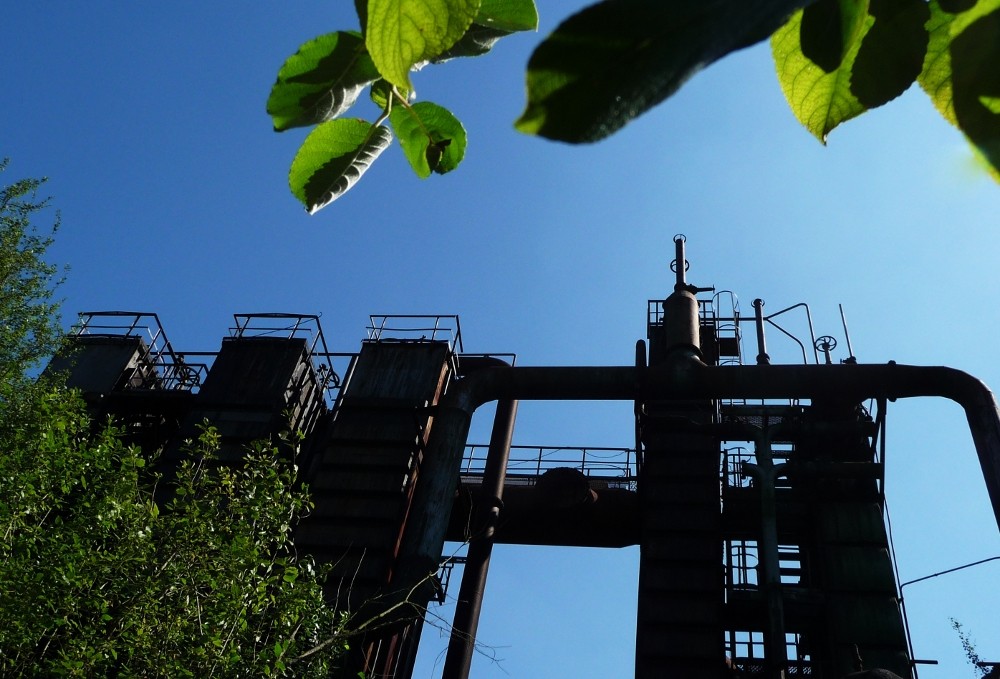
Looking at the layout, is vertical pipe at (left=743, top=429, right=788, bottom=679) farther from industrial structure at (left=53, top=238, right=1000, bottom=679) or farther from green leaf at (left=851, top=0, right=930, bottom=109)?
green leaf at (left=851, top=0, right=930, bottom=109)

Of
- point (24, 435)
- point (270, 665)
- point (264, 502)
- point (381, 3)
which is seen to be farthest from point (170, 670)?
point (381, 3)

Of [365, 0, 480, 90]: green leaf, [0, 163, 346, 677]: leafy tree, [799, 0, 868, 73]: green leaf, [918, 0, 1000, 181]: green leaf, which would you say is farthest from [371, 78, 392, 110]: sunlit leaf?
[0, 163, 346, 677]: leafy tree

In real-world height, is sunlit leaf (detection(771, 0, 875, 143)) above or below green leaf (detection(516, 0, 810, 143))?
above

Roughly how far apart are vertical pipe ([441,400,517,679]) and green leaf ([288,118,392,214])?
11.3m

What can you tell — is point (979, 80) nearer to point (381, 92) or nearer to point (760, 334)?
point (381, 92)

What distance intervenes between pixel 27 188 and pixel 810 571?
16284 millimetres

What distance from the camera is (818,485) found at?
1420cm

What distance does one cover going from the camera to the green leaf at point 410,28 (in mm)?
501

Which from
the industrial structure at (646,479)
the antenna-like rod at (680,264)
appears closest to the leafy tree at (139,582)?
the industrial structure at (646,479)

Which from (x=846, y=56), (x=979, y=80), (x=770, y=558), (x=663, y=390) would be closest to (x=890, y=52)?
(x=846, y=56)

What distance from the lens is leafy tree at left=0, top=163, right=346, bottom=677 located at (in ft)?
21.6

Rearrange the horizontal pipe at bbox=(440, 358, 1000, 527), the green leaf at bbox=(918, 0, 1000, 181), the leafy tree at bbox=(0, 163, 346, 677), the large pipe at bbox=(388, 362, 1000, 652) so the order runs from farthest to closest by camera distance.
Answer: the horizontal pipe at bbox=(440, 358, 1000, 527) < the large pipe at bbox=(388, 362, 1000, 652) < the leafy tree at bbox=(0, 163, 346, 677) < the green leaf at bbox=(918, 0, 1000, 181)

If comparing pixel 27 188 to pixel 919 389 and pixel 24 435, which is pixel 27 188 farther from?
pixel 919 389

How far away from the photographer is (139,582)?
719 centimetres
